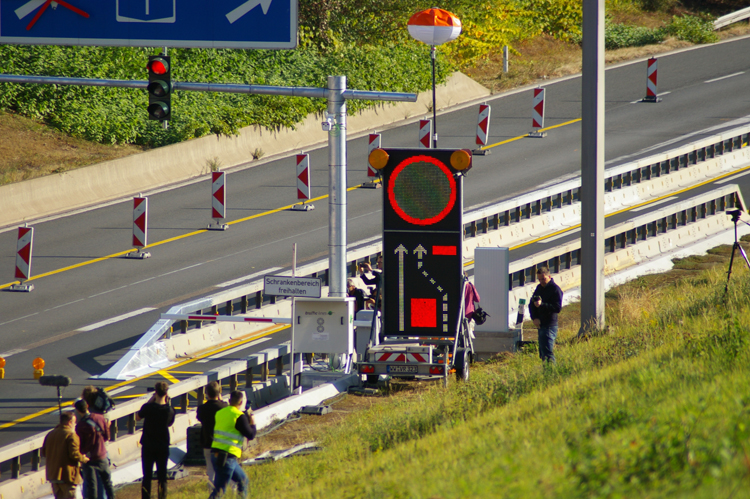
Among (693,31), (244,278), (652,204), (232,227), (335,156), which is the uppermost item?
(693,31)

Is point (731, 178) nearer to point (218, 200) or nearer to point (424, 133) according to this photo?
point (424, 133)

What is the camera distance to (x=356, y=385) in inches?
548

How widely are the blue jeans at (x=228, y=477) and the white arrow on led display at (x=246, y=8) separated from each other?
28.5 ft

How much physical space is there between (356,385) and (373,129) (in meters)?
19.4

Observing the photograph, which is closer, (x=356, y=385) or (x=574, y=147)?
(x=356, y=385)

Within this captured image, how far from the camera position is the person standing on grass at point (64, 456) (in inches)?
373

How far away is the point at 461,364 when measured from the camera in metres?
13.2

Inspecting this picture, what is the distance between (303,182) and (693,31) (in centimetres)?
2838

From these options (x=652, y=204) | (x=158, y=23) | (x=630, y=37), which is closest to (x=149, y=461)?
(x=158, y=23)

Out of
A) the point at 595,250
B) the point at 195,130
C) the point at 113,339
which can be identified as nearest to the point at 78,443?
the point at 113,339

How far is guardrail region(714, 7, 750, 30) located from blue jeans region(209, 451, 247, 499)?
43716mm

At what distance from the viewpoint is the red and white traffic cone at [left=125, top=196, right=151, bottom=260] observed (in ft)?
66.7

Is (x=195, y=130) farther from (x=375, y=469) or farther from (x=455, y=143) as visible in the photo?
(x=375, y=469)

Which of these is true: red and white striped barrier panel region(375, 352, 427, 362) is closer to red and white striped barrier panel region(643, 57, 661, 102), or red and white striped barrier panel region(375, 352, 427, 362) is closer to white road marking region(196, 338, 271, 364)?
white road marking region(196, 338, 271, 364)
